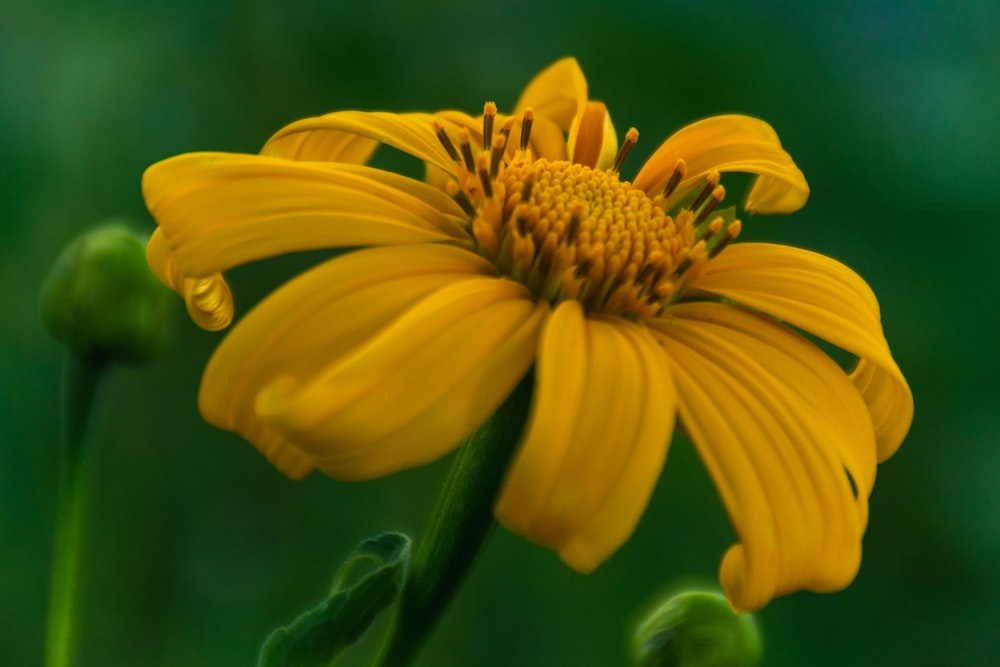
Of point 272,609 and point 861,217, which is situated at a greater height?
point 861,217

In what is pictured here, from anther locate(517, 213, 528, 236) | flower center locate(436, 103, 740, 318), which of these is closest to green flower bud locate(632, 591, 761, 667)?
flower center locate(436, 103, 740, 318)

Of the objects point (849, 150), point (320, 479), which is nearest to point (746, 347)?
point (320, 479)

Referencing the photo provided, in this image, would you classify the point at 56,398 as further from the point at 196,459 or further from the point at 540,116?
the point at 540,116

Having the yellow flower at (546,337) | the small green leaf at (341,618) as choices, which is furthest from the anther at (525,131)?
the small green leaf at (341,618)

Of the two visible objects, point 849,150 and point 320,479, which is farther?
point 849,150

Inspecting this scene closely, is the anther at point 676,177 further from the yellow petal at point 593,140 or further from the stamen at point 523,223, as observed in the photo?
the stamen at point 523,223

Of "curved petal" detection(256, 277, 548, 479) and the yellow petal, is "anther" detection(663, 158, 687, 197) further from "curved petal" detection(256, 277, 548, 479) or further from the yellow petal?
"curved petal" detection(256, 277, 548, 479)
